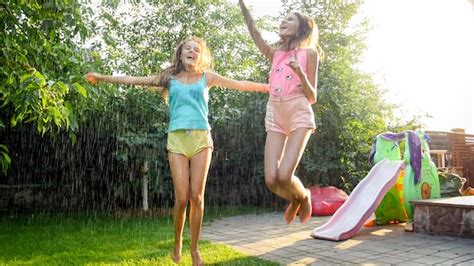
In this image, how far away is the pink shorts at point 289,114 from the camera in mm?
3303

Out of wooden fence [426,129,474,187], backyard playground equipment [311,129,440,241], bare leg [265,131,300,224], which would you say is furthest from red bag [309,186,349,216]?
bare leg [265,131,300,224]

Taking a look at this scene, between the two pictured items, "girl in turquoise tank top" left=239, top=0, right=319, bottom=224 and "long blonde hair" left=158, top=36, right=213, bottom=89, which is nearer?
"girl in turquoise tank top" left=239, top=0, right=319, bottom=224

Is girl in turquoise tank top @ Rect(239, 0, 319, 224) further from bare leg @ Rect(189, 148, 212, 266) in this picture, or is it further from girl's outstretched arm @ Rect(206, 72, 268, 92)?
bare leg @ Rect(189, 148, 212, 266)

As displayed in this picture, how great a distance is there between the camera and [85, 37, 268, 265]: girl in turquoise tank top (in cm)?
331

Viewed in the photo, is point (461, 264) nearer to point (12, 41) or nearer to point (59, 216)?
point (12, 41)

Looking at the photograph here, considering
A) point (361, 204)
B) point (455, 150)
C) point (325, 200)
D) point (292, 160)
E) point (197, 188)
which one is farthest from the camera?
point (455, 150)

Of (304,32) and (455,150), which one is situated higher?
(304,32)

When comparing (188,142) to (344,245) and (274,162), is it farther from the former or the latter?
(344,245)

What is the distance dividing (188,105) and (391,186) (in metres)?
3.98

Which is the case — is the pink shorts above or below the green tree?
below

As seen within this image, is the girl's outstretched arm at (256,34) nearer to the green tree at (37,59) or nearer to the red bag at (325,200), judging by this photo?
the green tree at (37,59)

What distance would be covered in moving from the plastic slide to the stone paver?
14cm

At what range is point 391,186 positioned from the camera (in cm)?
624

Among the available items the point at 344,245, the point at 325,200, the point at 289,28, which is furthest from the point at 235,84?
the point at 325,200
